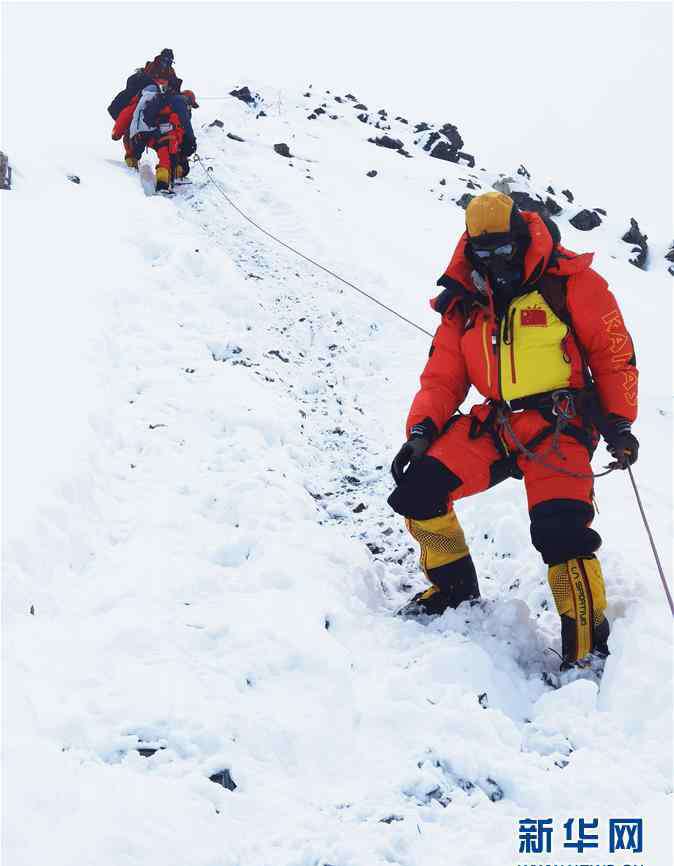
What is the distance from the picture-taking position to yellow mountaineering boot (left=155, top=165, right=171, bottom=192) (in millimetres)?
10773

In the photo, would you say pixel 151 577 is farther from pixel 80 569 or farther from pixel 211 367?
pixel 211 367

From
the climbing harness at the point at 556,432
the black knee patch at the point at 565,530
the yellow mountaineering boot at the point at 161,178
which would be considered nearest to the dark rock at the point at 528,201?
the yellow mountaineering boot at the point at 161,178

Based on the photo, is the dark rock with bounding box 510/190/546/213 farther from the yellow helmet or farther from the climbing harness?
the climbing harness

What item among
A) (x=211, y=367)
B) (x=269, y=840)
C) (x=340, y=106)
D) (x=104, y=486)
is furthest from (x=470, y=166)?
(x=269, y=840)

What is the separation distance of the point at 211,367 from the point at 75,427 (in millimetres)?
1690

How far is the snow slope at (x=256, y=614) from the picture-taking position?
2.53m

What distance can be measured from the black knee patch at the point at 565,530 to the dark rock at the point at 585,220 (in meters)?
24.0

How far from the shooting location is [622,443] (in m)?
3.61

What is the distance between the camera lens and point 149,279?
741 cm

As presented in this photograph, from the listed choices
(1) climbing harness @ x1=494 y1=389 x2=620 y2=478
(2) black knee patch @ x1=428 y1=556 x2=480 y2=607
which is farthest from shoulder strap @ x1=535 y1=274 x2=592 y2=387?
(2) black knee patch @ x1=428 y1=556 x2=480 y2=607

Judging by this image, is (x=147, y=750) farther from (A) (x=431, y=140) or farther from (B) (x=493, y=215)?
(A) (x=431, y=140)

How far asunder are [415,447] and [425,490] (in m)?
0.25

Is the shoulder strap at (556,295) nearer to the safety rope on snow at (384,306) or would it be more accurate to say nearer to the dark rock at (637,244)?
the safety rope on snow at (384,306)

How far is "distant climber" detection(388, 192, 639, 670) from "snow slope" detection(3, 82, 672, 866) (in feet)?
0.91
